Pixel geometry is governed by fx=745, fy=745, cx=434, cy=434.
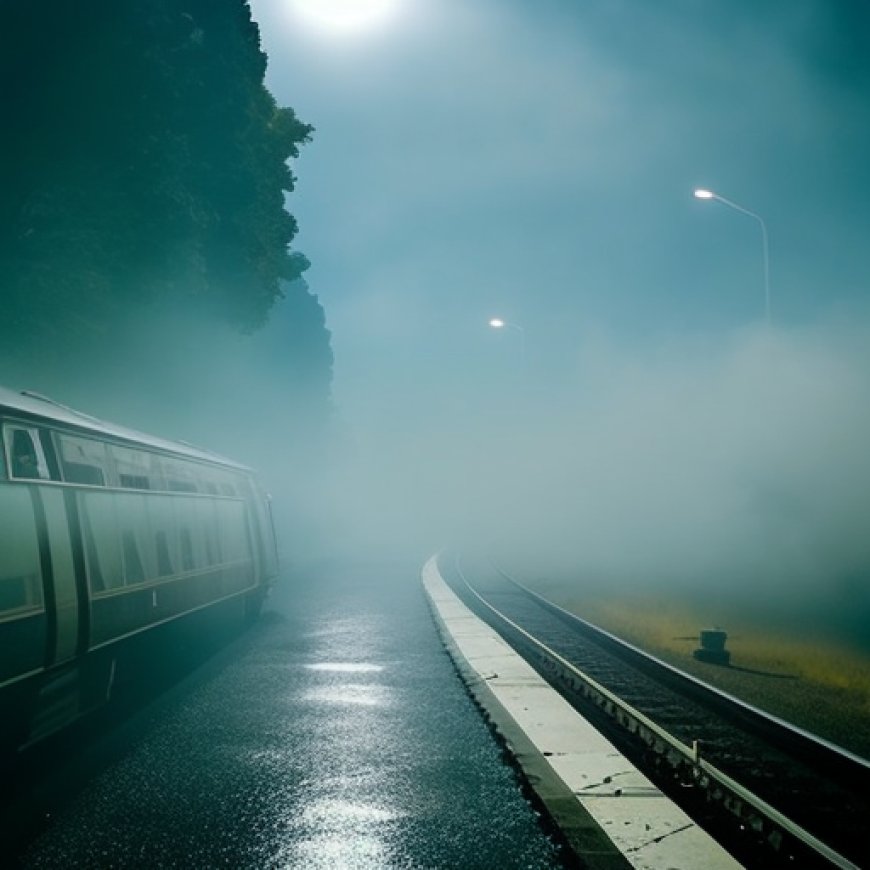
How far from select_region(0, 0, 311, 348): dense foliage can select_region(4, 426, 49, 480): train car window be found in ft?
45.9

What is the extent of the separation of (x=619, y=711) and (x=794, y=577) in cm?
2372

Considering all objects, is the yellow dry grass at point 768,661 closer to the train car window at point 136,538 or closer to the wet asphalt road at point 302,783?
the wet asphalt road at point 302,783

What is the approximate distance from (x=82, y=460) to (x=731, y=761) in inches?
270

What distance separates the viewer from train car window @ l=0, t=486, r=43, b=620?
5867mm

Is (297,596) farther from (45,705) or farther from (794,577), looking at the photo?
(794,577)

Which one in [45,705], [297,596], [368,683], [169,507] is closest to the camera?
[45,705]

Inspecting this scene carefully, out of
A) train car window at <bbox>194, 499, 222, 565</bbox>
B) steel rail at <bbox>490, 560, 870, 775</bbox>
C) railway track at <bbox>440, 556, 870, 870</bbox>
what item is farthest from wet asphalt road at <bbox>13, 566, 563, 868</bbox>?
steel rail at <bbox>490, 560, 870, 775</bbox>

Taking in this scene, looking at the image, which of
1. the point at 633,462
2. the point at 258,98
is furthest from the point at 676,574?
the point at 633,462

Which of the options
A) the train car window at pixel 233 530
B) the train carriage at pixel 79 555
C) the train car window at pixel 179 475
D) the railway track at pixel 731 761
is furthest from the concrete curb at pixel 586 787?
the train car window at pixel 233 530

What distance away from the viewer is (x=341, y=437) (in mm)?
91875

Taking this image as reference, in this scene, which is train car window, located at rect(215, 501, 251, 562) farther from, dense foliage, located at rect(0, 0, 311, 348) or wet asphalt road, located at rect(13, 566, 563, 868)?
dense foliage, located at rect(0, 0, 311, 348)

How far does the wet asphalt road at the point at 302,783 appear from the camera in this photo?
451 centimetres

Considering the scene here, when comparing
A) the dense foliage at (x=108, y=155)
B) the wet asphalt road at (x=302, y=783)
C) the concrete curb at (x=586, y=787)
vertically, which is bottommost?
the concrete curb at (x=586, y=787)

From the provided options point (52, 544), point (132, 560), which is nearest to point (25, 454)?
point (52, 544)
